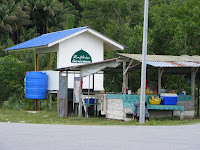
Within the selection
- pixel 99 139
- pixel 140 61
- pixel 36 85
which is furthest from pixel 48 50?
pixel 99 139

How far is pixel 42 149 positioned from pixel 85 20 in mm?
35594

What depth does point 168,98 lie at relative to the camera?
63.2 ft

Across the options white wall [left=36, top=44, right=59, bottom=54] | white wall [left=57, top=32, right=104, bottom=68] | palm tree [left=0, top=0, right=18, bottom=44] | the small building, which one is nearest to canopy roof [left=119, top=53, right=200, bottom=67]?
the small building

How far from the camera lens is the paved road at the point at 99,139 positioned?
1027 centimetres

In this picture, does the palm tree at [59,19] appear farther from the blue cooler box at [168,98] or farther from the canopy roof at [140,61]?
the blue cooler box at [168,98]

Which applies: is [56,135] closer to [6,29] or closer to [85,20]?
[85,20]

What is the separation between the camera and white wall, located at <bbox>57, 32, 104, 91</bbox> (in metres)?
25.1

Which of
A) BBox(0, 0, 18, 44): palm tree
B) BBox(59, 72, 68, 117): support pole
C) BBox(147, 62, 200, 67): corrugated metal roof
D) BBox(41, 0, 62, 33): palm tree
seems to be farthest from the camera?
BBox(41, 0, 62, 33): palm tree

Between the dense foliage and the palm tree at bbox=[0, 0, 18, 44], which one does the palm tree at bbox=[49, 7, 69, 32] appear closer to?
the dense foliage

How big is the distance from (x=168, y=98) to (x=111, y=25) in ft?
56.3

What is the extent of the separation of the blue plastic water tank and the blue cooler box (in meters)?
8.83

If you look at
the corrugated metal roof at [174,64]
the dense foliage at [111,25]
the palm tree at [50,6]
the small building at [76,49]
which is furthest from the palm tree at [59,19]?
the corrugated metal roof at [174,64]

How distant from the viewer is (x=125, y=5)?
41.1 m

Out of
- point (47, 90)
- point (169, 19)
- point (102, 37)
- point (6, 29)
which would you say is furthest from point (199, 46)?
point (6, 29)
